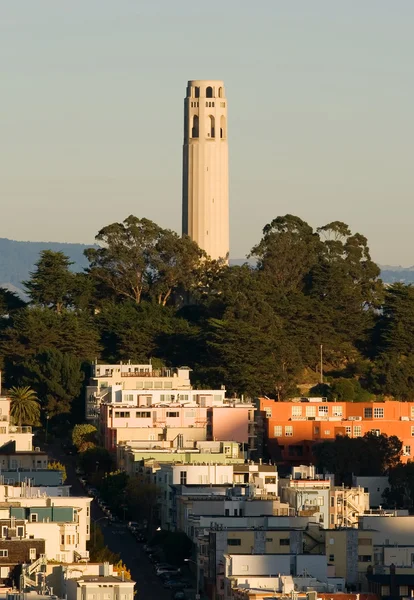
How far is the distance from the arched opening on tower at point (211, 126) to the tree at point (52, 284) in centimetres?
1296

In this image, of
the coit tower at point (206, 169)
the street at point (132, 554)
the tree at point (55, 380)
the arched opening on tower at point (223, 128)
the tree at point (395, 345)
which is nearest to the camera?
the street at point (132, 554)

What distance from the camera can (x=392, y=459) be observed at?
112 m

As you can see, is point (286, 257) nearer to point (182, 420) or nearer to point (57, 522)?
point (182, 420)

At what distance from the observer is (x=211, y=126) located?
470 feet

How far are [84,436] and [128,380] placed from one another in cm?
917

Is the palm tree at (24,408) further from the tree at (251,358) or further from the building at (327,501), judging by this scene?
the building at (327,501)

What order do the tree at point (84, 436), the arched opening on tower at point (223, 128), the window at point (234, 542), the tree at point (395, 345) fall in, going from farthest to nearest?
the arched opening on tower at point (223, 128) → the tree at point (395, 345) → the tree at point (84, 436) → the window at point (234, 542)

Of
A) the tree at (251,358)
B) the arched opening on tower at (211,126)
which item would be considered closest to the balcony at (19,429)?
the tree at (251,358)

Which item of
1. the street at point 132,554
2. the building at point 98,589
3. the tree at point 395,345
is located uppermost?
the tree at point 395,345

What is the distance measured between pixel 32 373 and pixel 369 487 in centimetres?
2139

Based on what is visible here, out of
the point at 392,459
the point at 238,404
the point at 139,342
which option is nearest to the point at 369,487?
the point at 392,459

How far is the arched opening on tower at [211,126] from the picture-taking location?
5625 inches

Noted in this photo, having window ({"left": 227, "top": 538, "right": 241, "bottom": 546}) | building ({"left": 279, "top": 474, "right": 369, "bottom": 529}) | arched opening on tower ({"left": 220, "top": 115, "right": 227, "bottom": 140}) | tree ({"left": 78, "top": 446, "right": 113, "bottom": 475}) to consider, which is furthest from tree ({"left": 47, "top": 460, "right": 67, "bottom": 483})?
arched opening on tower ({"left": 220, "top": 115, "right": 227, "bottom": 140})

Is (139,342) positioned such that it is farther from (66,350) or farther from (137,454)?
(137,454)
